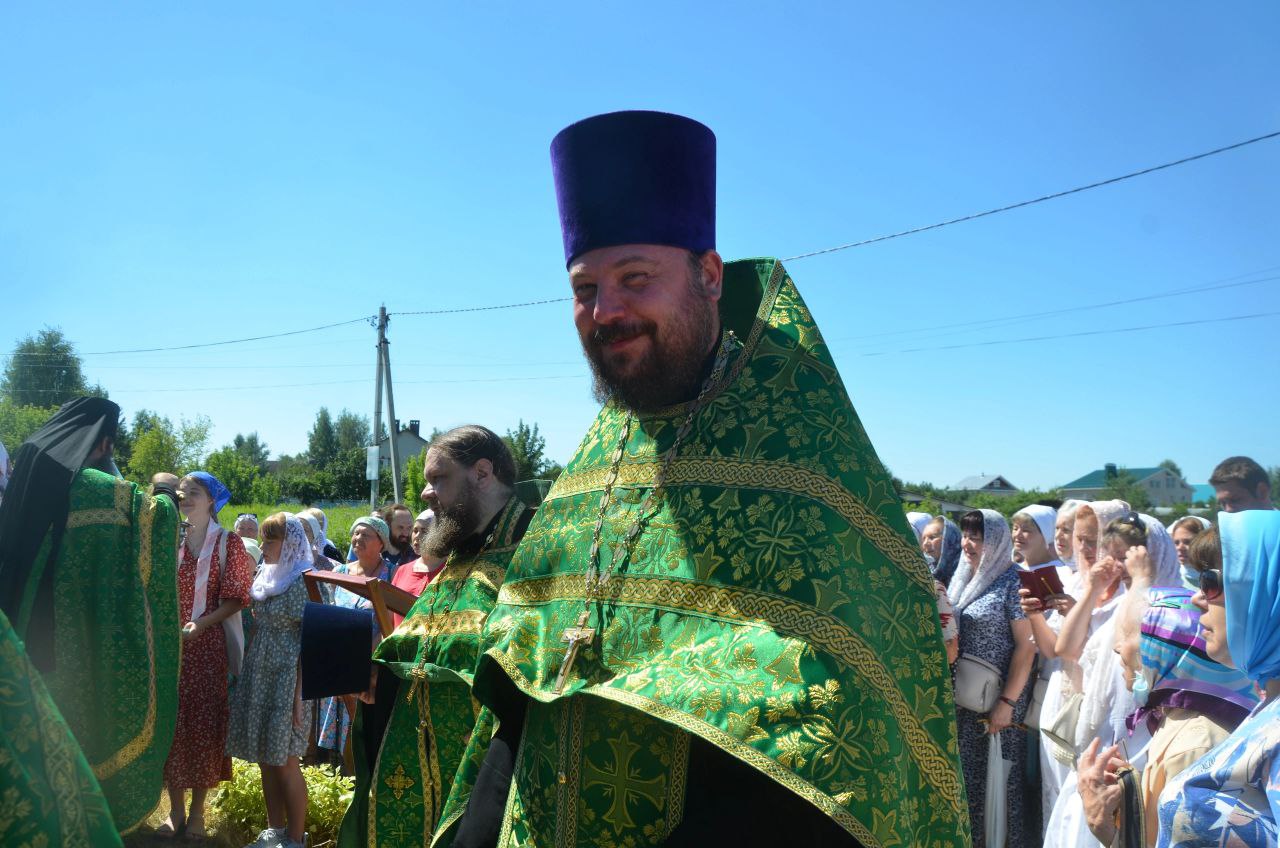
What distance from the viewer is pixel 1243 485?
229 inches

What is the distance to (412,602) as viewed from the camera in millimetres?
3887

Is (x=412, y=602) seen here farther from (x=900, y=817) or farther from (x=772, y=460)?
(x=900, y=817)

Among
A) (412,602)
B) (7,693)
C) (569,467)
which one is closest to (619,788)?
(569,467)

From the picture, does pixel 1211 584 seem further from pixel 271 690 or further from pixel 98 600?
pixel 271 690

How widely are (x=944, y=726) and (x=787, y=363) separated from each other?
2.59 ft

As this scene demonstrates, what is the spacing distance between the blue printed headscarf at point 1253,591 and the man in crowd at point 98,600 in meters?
4.54

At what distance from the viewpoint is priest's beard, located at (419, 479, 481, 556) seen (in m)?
3.69

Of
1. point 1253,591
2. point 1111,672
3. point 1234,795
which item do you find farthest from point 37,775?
point 1111,672

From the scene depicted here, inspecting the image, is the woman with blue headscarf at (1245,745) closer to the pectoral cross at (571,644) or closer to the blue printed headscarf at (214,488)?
the pectoral cross at (571,644)

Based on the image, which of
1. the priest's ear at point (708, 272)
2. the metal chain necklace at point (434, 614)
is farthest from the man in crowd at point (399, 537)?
the priest's ear at point (708, 272)

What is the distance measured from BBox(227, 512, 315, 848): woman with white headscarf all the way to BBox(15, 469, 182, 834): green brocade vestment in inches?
44.3

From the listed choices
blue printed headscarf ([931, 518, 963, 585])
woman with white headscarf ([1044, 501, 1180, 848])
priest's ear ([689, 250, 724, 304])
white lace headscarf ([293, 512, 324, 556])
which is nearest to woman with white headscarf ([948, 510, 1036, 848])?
woman with white headscarf ([1044, 501, 1180, 848])

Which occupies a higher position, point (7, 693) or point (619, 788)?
point (7, 693)

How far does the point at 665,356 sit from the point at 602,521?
39cm
